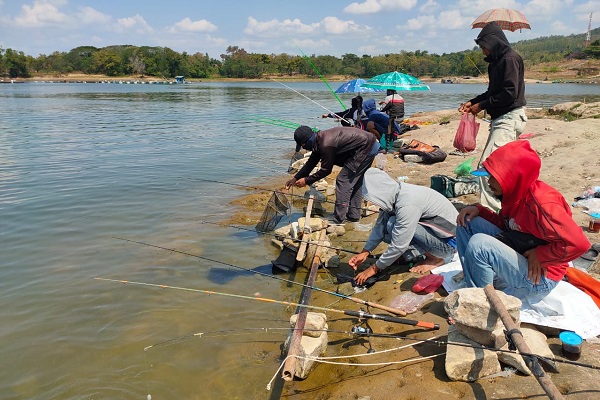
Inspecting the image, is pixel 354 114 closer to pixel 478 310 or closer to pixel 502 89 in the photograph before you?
pixel 502 89

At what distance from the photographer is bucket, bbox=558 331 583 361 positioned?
274cm

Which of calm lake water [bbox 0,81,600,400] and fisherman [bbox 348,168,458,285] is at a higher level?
fisherman [bbox 348,168,458,285]

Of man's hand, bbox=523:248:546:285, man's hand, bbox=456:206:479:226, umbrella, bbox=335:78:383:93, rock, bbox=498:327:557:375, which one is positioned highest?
umbrella, bbox=335:78:383:93

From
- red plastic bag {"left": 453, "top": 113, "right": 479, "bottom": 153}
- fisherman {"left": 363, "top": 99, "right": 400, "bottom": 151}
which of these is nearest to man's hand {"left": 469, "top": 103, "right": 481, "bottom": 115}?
red plastic bag {"left": 453, "top": 113, "right": 479, "bottom": 153}

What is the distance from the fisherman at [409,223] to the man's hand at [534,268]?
114 cm

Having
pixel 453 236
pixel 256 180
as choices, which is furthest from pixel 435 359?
Result: pixel 256 180

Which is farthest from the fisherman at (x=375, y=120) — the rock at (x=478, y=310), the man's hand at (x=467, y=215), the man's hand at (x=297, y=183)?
the rock at (x=478, y=310)

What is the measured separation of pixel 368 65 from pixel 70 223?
97059 millimetres

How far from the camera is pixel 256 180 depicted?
10688 mm

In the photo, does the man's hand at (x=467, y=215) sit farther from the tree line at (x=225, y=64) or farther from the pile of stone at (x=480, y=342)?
the tree line at (x=225, y=64)

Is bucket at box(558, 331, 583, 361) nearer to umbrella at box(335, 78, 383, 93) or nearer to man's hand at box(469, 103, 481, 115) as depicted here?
man's hand at box(469, 103, 481, 115)

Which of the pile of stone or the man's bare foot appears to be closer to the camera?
the pile of stone

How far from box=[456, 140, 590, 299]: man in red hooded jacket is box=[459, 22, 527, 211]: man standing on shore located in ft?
5.70

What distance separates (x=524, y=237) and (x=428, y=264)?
1.52 metres
